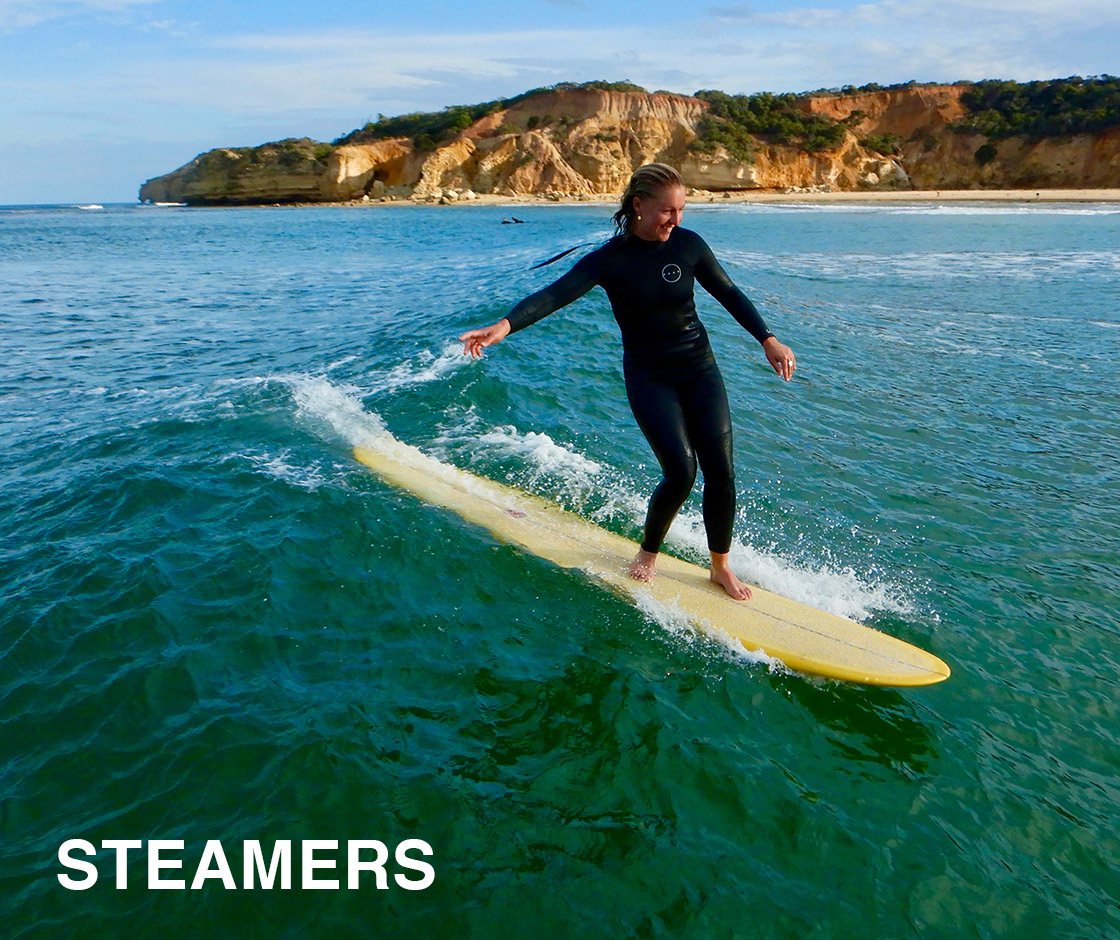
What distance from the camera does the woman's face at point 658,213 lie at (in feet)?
15.7

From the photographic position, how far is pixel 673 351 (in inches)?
206

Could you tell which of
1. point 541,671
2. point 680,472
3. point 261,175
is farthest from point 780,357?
point 261,175

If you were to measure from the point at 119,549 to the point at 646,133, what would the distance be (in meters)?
80.5

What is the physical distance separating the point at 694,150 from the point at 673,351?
7658 cm

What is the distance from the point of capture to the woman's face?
189 inches

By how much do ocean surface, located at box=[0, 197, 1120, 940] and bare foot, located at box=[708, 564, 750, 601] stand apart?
50 cm

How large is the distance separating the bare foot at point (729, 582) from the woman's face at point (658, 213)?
7.58ft

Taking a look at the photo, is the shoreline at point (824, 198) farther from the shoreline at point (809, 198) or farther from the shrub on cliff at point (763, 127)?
the shrub on cliff at point (763, 127)

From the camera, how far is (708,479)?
17.5 ft

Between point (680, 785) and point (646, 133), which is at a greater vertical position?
point (646, 133)

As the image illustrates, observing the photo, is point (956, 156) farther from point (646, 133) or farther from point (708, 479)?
point (708, 479)

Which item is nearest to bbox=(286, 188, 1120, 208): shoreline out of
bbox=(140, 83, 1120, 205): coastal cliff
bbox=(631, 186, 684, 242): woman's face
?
bbox=(140, 83, 1120, 205): coastal cliff

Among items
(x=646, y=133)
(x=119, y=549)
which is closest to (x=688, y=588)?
(x=119, y=549)

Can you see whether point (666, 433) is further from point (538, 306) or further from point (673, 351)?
point (538, 306)
